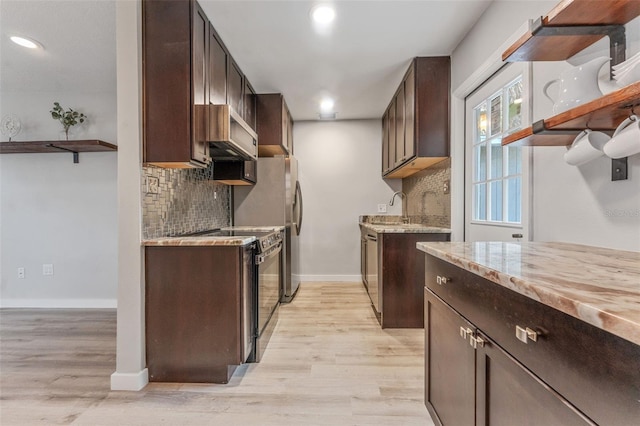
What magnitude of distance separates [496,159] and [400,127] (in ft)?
4.07

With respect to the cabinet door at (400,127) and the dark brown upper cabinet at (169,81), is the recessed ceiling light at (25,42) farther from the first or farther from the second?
the cabinet door at (400,127)

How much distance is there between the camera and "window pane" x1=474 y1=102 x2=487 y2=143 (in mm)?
2240

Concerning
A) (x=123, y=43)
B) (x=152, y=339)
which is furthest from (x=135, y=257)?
(x=123, y=43)

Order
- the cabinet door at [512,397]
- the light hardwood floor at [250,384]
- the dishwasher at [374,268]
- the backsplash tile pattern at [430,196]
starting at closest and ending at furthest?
the cabinet door at [512,397]
the light hardwood floor at [250,384]
the backsplash tile pattern at [430,196]
the dishwasher at [374,268]

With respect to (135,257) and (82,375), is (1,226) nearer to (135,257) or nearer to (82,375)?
(82,375)

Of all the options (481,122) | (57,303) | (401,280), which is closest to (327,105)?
(481,122)

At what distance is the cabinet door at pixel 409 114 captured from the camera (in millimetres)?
2654

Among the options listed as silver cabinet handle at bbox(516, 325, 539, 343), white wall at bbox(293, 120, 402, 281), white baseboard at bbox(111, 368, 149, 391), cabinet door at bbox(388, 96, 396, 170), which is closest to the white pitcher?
silver cabinet handle at bbox(516, 325, 539, 343)

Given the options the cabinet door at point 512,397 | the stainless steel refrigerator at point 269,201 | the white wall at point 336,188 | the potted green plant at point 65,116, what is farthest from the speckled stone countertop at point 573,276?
the potted green plant at point 65,116

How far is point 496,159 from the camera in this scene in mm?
2090

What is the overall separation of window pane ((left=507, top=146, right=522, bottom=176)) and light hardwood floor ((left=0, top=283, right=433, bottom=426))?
4.67ft

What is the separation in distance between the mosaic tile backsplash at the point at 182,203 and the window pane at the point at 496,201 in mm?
2338

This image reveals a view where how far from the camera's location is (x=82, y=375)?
193cm

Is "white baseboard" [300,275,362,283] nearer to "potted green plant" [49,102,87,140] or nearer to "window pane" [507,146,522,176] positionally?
"window pane" [507,146,522,176]
